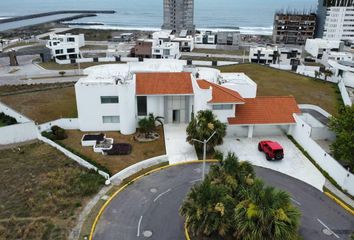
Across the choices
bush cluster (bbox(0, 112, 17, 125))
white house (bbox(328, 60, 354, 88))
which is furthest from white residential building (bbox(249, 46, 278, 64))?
bush cluster (bbox(0, 112, 17, 125))

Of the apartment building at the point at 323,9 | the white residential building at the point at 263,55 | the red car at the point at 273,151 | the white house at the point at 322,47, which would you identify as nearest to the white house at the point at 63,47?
the white residential building at the point at 263,55

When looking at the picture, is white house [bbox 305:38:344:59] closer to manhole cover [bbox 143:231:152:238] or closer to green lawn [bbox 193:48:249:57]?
green lawn [bbox 193:48:249:57]

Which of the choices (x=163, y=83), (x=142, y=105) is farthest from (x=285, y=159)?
(x=142, y=105)

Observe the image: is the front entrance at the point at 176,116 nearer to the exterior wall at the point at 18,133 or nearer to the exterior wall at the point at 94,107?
the exterior wall at the point at 94,107

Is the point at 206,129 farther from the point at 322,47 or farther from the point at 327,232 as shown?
the point at 322,47

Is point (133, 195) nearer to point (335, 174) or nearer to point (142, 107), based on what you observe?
point (142, 107)
